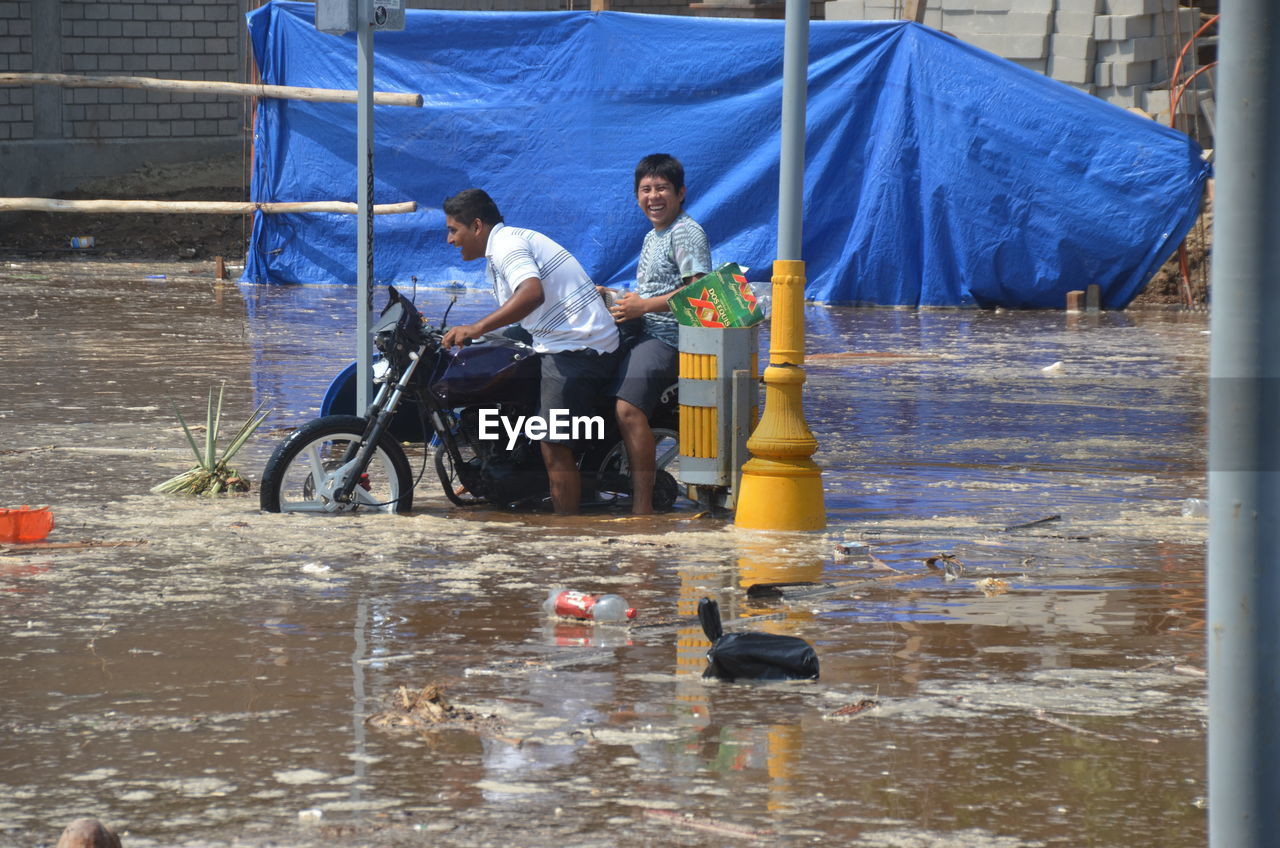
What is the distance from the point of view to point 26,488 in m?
8.27

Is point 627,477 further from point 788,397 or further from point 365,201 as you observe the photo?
point 365,201

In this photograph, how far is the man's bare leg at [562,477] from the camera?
7898 millimetres

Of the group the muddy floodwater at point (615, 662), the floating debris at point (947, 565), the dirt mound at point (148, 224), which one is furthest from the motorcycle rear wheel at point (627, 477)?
the dirt mound at point (148, 224)

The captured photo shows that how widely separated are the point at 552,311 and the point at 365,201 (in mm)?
1260

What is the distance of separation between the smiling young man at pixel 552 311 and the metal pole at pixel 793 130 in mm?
930

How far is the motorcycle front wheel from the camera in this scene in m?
7.66

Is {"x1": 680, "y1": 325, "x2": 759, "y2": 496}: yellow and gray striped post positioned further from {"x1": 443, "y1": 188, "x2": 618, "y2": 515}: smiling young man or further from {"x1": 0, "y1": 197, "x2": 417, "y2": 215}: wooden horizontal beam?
{"x1": 0, "y1": 197, "x2": 417, "y2": 215}: wooden horizontal beam

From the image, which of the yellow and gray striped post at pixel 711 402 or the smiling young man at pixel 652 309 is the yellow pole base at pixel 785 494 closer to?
the yellow and gray striped post at pixel 711 402

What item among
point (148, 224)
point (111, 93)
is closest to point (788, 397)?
point (148, 224)

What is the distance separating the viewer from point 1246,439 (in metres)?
2.13

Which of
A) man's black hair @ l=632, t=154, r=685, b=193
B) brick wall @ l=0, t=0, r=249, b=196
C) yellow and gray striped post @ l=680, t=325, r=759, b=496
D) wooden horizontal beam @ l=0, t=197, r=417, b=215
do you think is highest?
brick wall @ l=0, t=0, r=249, b=196

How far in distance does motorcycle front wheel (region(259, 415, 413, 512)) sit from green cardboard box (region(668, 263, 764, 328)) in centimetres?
141

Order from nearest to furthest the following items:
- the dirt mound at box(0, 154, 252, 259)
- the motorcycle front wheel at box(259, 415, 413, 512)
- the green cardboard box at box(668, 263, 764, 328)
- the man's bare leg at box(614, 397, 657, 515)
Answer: the motorcycle front wheel at box(259, 415, 413, 512), the green cardboard box at box(668, 263, 764, 328), the man's bare leg at box(614, 397, 657, 515), the dirt mound at box(0, 154, 252, 259)

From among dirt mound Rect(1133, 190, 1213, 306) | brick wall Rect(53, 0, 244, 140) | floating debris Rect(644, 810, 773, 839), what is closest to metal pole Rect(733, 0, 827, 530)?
floating debris Rect(644, 810, 773, 839)
